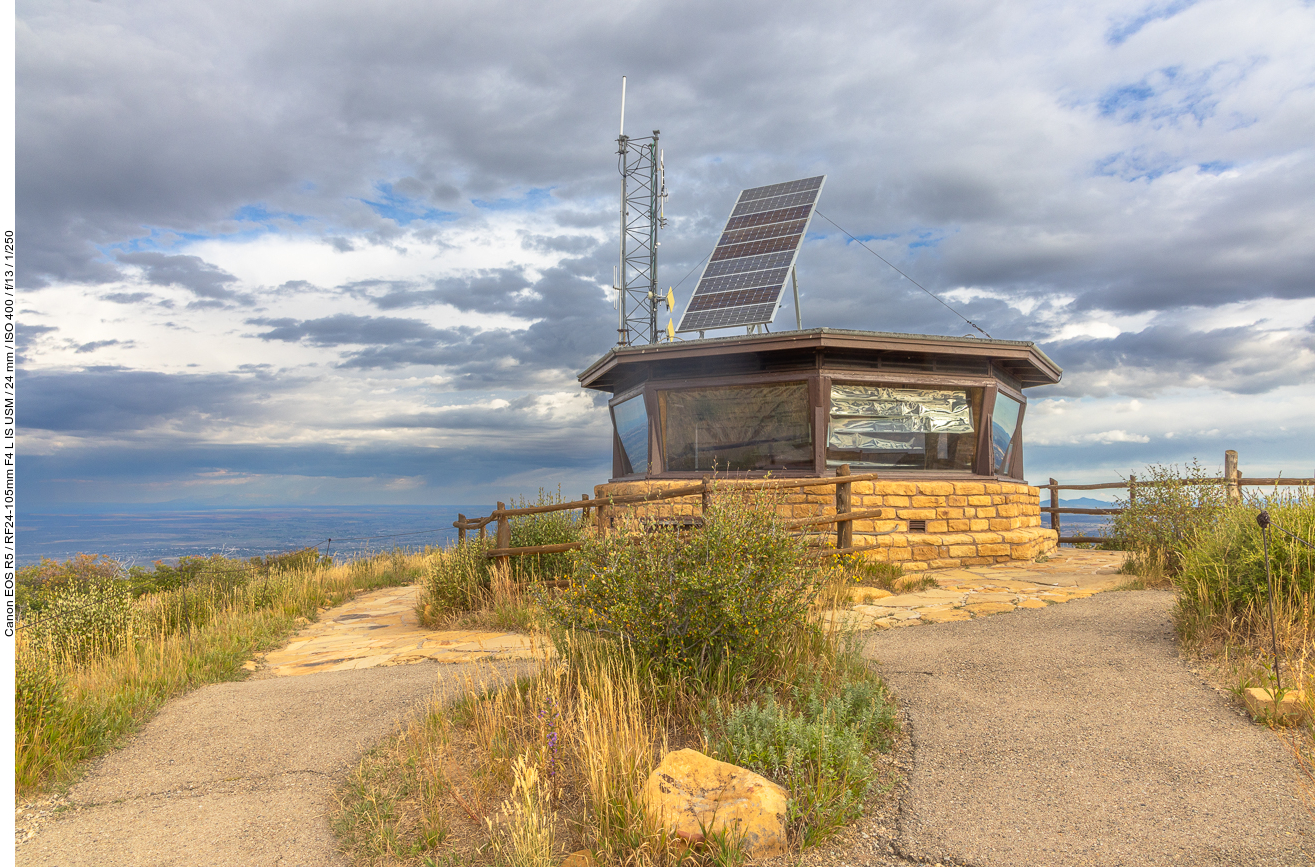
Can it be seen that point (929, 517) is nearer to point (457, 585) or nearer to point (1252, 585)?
point (1252, 585)

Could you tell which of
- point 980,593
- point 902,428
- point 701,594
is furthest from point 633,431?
point 701,594

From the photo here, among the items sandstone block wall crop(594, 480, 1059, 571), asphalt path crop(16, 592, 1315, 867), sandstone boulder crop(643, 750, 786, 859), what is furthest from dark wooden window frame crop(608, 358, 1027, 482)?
sandstone boulder crop(643, 750, 786, 859)

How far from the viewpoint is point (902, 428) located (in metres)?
12.4

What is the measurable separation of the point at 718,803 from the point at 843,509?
7635 mm

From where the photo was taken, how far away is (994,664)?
18.9 feet

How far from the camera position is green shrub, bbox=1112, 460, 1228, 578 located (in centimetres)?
976

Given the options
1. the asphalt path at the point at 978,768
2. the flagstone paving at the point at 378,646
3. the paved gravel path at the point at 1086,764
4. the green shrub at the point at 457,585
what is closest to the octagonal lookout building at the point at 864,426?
the green shrub at the point at 457,585

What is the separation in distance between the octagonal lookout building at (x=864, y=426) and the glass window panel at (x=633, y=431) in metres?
0.15

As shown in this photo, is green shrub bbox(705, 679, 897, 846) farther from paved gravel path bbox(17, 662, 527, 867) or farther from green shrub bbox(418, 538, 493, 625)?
green shrub bbox(418, 538, 493, 625)

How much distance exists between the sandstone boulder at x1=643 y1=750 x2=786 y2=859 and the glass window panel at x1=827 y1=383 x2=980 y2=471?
861 centimetres

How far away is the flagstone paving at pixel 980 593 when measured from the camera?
7.62m

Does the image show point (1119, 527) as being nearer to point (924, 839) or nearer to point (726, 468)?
point (726, 468)

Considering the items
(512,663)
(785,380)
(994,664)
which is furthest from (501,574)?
(994,664)

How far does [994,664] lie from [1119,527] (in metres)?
8.44
